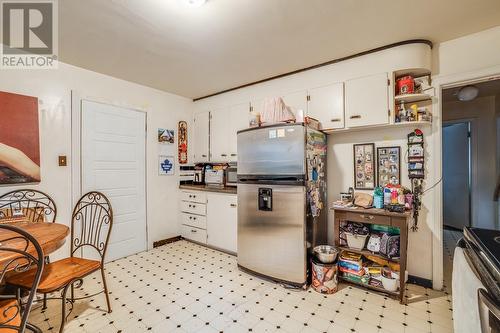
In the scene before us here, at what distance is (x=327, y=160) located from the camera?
2.88 metres

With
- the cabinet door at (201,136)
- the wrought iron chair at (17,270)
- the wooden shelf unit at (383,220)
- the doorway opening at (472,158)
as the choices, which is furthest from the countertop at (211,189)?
the doorway opening at (472,158)

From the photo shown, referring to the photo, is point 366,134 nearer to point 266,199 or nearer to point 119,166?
point 266,199

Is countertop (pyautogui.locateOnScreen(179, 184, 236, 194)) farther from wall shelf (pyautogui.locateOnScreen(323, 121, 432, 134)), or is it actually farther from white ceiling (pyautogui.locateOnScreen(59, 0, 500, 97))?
white ceiling (pyautogui.locateOnScreen(59, 0, 500, 97))

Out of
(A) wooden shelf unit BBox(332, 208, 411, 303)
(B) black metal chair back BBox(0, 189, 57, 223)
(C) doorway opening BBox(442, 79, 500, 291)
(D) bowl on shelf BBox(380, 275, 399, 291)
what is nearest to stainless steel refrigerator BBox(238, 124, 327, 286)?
(A) wooden shelf unit BBox(332, 208, 411, 303)

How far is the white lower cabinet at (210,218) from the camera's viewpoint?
10.6 feet

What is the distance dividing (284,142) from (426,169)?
57.1 inches

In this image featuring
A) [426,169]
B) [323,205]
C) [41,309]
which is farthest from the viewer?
[323,205]

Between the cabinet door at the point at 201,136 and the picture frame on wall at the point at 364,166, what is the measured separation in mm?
2342

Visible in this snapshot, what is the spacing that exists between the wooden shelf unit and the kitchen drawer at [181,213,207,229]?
6.55ft

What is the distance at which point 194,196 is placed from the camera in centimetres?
369

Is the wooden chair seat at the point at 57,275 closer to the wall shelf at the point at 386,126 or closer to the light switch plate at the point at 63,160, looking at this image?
the light switch plate at the point at 63,160

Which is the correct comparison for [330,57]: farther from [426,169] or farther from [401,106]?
[426,169]

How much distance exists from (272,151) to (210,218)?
5.24 feet

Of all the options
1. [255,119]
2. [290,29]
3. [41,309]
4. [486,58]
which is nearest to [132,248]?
[41,309]
